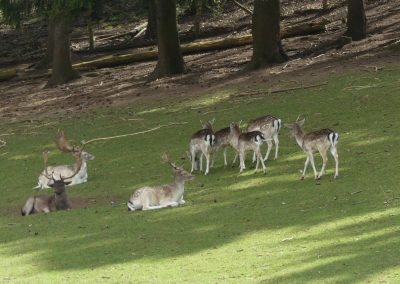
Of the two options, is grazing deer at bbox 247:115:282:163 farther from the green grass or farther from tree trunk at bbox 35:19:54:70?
tree trunk at bbox 35:19:54:70

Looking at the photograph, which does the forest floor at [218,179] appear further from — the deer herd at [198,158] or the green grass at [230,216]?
the deer herd at [198,158]

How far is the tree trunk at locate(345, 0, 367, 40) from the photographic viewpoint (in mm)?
30531

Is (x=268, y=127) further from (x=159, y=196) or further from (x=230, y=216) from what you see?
(x=230, y=216)

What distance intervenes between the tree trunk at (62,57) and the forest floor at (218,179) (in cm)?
92

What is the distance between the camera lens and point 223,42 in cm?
3544

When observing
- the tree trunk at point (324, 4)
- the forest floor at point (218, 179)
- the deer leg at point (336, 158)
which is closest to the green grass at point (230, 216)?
the forest floor at point (218, 179)

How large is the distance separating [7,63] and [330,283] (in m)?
30.8

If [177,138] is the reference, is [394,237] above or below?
above

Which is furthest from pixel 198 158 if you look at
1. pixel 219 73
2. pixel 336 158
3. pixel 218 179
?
pixel 219 73

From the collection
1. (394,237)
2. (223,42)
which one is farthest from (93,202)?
(223,42)

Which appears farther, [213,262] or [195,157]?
[195,157]

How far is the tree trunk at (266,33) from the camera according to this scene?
29.2 meters

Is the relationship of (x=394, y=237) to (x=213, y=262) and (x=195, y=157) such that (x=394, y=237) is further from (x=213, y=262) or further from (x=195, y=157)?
(x=195, y=157)

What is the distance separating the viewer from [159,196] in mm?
16141
